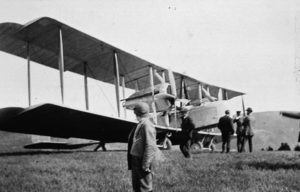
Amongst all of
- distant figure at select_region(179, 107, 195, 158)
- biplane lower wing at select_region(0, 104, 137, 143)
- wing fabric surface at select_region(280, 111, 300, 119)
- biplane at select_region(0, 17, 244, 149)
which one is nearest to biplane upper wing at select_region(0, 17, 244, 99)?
biplane at select_region(0, 17, 244, 149)

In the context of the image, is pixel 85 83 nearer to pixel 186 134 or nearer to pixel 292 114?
pixel 186 134

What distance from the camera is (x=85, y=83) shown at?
13797 millimetres

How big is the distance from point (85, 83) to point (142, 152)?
10.6m

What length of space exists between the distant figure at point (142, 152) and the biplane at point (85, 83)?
596 cm

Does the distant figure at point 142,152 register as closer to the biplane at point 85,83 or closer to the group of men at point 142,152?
the group of men at point 142,152

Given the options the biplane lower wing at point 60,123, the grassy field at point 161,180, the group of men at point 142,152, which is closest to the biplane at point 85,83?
the biplane lower wing at point 60,123

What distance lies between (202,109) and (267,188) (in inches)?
514

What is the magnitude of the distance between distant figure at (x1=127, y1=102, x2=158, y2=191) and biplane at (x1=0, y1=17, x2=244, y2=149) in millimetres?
5957

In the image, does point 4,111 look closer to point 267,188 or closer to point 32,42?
point 32,42

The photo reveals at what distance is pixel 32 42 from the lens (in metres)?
11.4

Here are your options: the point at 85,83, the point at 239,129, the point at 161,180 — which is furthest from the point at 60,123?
the point at 239,129

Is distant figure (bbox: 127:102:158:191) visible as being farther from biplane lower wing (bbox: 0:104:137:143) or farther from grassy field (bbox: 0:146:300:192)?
biplane lower wing (bbox: 0:104:137:143)

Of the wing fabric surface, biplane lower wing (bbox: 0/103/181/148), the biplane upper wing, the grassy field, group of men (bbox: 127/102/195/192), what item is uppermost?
the biplane upper wing

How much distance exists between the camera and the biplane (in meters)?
10.1
